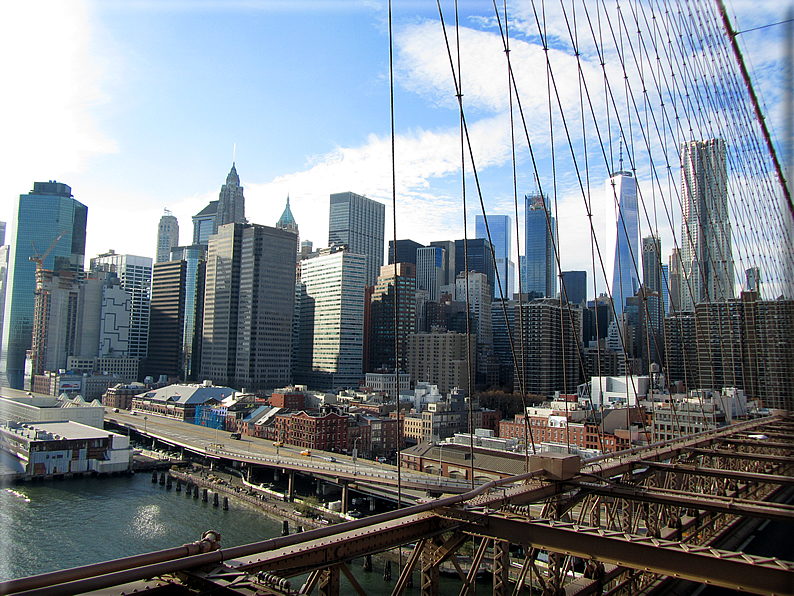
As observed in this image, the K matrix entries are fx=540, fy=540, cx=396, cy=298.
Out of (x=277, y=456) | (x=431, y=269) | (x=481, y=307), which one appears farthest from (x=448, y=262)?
(x=277, y=456)

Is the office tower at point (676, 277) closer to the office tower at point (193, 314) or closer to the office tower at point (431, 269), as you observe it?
the office tower at point (193, 314)

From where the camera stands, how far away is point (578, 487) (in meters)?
4.93

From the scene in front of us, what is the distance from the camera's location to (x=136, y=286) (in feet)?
259

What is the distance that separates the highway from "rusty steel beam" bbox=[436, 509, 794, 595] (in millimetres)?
17686

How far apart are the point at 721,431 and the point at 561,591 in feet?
31.1

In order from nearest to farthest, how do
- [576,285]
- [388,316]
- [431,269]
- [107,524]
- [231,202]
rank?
[107,524] → [388,316] → [576,285] → [431,269] → [231,202]

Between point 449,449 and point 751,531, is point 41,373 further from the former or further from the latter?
point 751,531

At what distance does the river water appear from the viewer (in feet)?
51.0

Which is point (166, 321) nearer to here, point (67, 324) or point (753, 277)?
point (67, 324)

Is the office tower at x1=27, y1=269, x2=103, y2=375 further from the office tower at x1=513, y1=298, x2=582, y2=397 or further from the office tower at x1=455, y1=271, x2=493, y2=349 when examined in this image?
the office tower at x1=455, y1=271, x2=493, y2=349

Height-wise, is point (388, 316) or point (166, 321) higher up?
point (388, 316)

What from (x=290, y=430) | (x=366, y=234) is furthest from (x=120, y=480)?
(x=366, y=234)

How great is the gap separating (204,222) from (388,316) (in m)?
73.9

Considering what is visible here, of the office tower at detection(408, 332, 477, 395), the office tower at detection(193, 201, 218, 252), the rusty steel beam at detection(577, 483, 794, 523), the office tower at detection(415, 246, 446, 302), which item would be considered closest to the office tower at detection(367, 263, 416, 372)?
the office tower at detection(408, 332, 477, 395)
